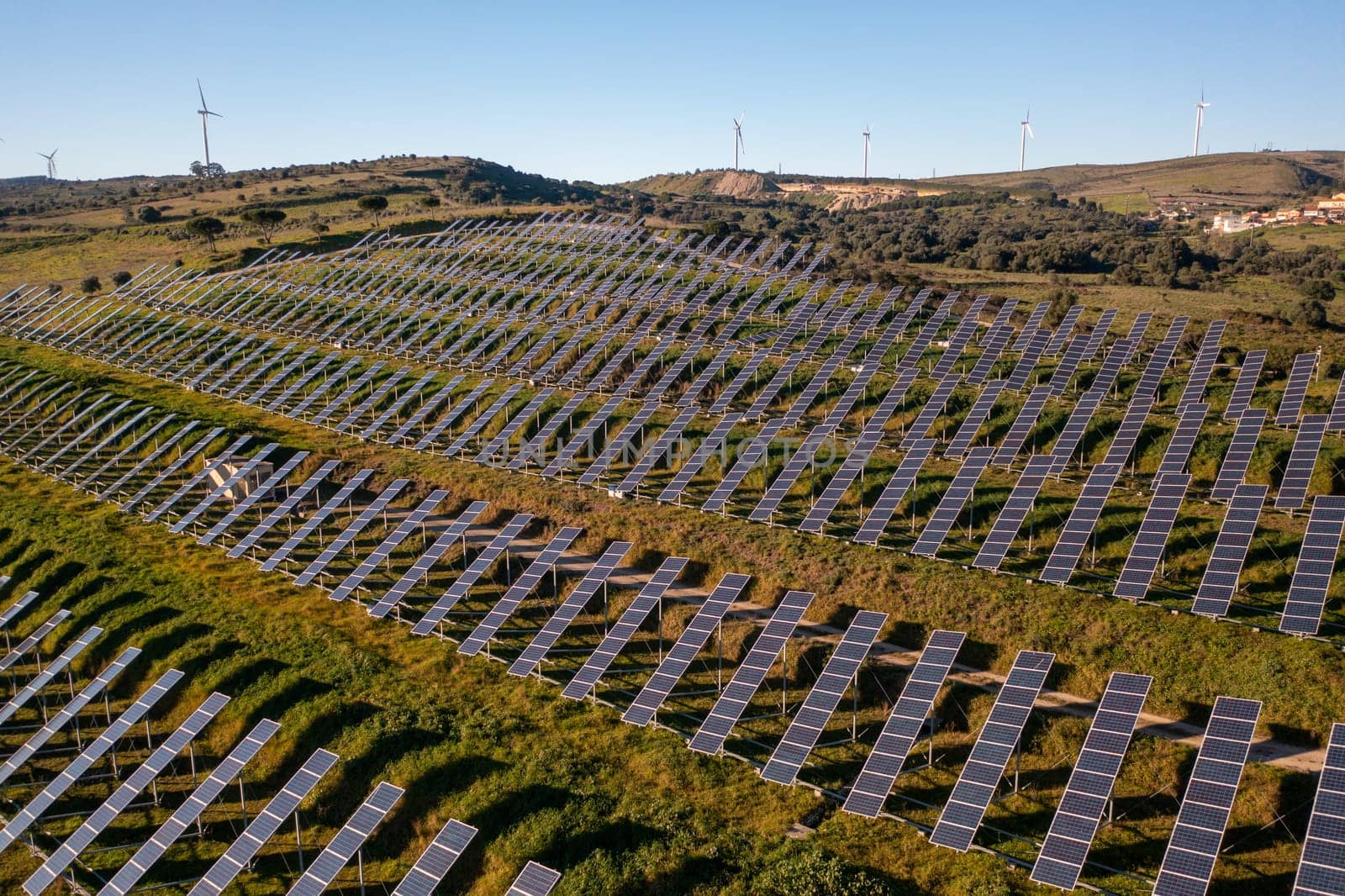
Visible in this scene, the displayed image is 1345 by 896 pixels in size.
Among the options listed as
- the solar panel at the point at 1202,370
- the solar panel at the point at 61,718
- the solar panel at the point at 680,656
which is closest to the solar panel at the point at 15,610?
the solar panel at the point at 61,718

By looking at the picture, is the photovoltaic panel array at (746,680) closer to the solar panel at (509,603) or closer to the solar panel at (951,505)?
the solar panel at (951,505)

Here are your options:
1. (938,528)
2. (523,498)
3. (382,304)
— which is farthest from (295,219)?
(938,528)

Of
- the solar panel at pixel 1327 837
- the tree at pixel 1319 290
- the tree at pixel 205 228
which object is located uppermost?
the tree at pixel 205 228

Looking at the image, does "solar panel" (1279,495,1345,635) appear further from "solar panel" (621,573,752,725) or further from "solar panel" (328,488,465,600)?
"solar panel" (328,488,465,600)

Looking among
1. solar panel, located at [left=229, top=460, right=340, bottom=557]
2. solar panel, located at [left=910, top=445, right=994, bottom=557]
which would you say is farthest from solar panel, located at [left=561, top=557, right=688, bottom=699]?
solar panel, located at [left=229, top=460, right=340, bottom=557]

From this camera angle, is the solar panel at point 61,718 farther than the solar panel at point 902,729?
Yes

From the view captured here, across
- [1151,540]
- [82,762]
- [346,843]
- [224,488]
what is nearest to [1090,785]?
[1151,540]

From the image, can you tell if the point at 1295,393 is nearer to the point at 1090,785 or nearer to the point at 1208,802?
the point at 1208,802
